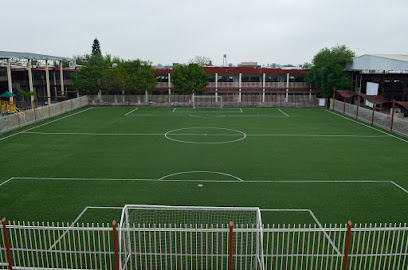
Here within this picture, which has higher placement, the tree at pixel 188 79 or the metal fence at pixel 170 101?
the tree at pixel 188 79

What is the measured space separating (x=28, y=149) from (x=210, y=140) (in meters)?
13.8

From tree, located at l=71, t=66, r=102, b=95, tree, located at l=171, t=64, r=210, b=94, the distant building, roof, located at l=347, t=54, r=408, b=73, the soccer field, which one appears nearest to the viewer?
the soccer field

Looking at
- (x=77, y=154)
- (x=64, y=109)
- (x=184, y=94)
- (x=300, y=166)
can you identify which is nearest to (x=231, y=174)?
(x=300, y=166)

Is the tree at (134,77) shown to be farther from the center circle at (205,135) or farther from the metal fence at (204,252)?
the metal fence at (204,252)

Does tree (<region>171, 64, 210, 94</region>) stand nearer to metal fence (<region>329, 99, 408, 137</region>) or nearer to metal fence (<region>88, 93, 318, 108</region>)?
metal fence (<region>88, 93, 318, 108</region>)

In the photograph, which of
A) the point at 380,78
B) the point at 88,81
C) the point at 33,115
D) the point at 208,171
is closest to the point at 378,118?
the point at 380,78

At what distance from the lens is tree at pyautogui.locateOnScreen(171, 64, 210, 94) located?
2330 inches

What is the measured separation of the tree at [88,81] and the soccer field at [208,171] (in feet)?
71.5

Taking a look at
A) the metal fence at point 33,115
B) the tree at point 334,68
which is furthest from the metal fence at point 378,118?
the metal fence at point 33,115

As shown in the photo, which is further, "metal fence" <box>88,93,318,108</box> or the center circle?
"metal fence" <box>88,93,318,108</box>

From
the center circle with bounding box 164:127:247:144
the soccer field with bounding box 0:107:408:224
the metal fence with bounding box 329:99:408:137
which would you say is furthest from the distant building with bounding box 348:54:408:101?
the center circle with bounding box 164:127:247:144

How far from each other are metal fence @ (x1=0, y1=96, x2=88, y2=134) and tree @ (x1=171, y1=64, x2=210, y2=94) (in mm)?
16841

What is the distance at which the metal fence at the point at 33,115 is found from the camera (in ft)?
104

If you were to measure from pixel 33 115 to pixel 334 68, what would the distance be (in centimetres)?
4196
